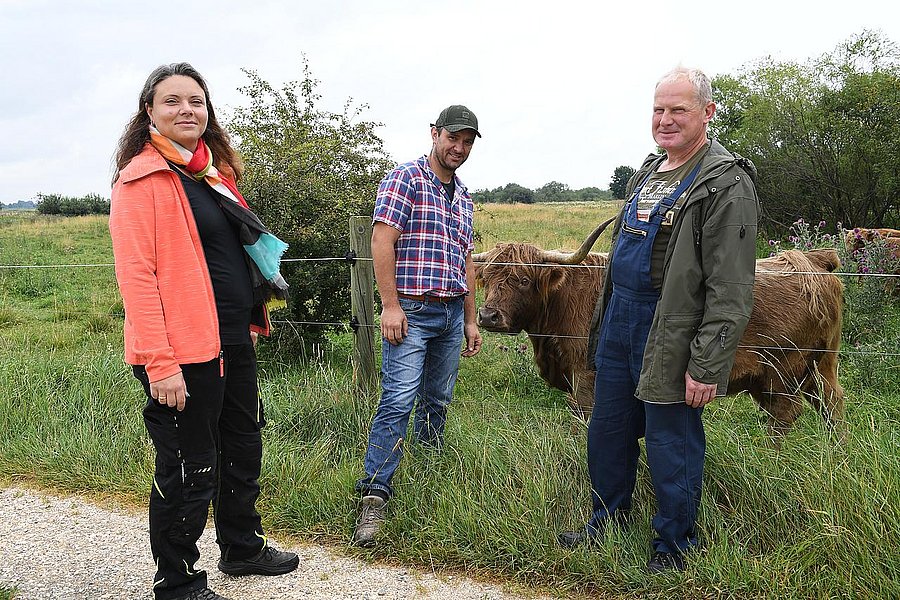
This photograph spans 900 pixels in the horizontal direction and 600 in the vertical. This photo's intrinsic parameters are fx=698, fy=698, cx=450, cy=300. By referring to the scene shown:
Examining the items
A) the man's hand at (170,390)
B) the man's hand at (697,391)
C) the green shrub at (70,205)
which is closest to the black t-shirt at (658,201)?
the man's hand at (697,391)

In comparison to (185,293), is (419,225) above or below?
above

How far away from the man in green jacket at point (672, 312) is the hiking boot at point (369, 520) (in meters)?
0.90

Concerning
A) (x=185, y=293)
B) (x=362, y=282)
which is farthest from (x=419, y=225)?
(x=185, y=293)

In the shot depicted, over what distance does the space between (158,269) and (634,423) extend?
7.19ft

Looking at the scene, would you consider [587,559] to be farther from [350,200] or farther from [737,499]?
[350,200]

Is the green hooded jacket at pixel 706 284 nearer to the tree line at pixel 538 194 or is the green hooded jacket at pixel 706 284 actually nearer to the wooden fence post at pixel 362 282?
the wooden fence post at pixel 362 282

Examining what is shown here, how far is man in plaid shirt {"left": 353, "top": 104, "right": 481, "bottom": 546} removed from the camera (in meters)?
3.51

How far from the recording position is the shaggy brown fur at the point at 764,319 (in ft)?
14.5

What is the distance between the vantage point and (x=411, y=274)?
358cm

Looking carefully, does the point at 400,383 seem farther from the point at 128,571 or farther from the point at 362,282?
the point at 128,571

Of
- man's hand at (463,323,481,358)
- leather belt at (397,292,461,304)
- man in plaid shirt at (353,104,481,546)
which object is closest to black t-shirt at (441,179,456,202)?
man in plaid shirt at (353,104,481,546)

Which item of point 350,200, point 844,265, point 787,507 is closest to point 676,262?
point 787,507

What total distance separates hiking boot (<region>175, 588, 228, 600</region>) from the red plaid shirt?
1.62 metres

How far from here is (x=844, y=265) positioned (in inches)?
290
